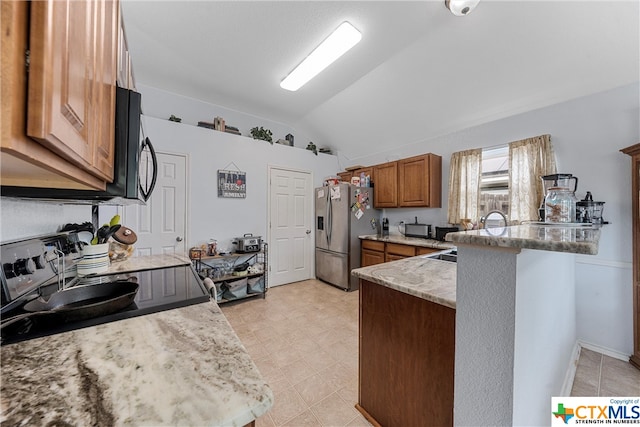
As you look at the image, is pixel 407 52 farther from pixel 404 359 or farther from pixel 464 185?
pixel 404 359

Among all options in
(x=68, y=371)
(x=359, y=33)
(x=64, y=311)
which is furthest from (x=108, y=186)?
(x=359, y=33)

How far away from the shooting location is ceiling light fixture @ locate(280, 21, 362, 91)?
7.14 ft

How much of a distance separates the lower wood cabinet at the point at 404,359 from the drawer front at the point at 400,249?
6.56 feet

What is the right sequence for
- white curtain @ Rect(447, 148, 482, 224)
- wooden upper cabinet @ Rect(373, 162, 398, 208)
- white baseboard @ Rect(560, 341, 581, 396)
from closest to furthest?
1. white baseboard @ Rect(560, 341, 581, 396)
2. white curtain @ Rect(447, 148, 482, 224)
3. wooden upper cabinet @ Rect(373, 162, 398, 208)

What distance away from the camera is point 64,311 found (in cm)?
71

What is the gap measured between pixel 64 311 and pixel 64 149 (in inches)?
23.5

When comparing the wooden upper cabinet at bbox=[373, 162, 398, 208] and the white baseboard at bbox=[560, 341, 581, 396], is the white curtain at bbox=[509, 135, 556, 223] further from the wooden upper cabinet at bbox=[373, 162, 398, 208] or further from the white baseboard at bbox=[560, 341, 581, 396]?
the wooden upper cabinet at bbox=[373, 162, 398, 208]

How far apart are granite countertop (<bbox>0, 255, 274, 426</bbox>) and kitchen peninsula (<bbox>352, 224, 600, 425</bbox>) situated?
80 cm

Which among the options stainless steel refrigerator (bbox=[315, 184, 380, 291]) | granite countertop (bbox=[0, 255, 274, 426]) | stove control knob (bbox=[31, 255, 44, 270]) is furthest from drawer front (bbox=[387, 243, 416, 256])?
stove control knob (bbox=[31, 255, 44, 270])

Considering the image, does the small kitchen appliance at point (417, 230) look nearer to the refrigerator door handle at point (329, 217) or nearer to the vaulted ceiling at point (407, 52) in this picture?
the refrigerator door handle at point (329, 217)

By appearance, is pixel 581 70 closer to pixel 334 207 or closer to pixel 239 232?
pixel 334 207

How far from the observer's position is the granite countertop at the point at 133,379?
390 mm

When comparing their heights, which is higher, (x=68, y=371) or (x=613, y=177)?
(x=613, y=177)

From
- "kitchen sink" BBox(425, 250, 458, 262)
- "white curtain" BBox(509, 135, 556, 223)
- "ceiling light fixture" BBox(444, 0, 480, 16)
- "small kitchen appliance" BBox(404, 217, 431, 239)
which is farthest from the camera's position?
"small kitchen appliance" BBox(404, 217, 431, 239)
